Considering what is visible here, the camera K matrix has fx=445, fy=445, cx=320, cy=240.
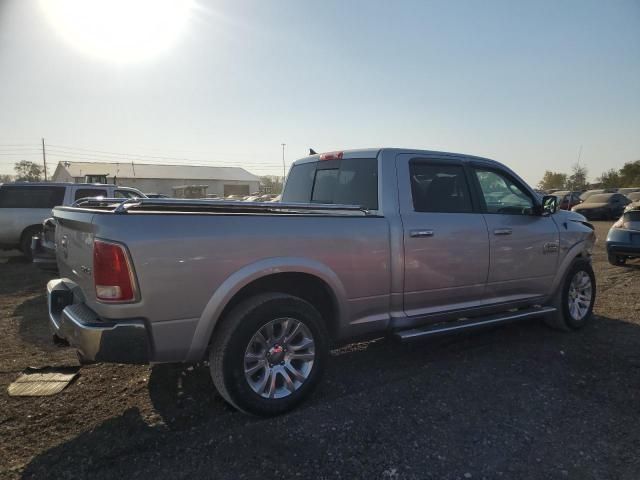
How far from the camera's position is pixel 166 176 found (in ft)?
200

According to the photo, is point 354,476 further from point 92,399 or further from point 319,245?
point 92,399

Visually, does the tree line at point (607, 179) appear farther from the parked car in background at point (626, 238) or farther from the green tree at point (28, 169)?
the green tree at point (28, 169)

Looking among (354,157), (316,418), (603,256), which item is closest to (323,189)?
(354,157)

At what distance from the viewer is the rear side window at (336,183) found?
12.8ft

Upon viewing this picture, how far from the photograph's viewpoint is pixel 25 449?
2746mm

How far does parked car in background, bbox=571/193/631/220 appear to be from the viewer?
73.5 feet

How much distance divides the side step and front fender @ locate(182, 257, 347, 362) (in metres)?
1.04

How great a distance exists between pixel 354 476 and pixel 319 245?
1.51m

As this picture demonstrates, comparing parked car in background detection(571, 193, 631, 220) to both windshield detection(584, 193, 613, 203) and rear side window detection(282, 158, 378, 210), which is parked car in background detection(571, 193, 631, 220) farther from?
rear side window detection(282, 158, 378, 210)

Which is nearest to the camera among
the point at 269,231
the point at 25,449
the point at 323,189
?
the point at 25,449

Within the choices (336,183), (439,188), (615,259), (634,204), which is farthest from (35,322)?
(634,204)

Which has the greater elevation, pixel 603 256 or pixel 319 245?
pixel 319 245

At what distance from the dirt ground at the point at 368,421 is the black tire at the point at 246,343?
0.13m

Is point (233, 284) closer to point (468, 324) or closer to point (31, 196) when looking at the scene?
point (468, 324)
